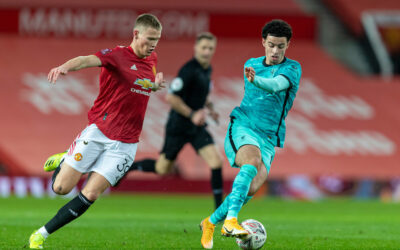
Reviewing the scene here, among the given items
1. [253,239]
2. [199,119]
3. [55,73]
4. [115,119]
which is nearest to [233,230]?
[253,239]

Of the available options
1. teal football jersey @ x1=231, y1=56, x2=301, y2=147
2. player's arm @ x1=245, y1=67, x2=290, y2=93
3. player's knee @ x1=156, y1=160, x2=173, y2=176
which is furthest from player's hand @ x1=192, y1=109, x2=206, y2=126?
player's arm @ x1=245, y1=67, x2=290, y2=93

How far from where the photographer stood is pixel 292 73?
8070mm

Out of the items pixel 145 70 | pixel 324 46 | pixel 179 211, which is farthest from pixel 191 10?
pixel 145 70

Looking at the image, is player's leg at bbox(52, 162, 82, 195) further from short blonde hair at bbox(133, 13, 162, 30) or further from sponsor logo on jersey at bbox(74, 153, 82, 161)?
short blonde hair at bbox(133, 13, 162, 30)

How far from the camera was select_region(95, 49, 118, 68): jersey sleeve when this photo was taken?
766cm

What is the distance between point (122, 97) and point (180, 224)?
3.60 metres

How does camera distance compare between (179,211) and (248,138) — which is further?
(179,211)

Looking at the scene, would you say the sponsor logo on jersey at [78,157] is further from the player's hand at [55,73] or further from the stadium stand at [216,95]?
the stadium stand at [216,95]

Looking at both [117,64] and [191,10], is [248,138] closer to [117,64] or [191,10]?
[117,64]

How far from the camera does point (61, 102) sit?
79.7ft

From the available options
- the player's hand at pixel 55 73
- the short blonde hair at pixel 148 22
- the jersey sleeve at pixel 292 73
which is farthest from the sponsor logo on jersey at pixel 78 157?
the jersey sleeve at pixel 292 73

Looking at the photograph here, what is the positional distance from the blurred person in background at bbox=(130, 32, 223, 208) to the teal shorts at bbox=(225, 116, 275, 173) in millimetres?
2942

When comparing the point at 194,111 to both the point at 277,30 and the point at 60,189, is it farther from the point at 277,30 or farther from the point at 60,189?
the point at 60,189

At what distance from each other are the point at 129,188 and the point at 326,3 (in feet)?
36.5
